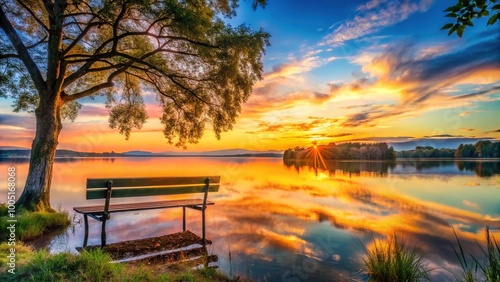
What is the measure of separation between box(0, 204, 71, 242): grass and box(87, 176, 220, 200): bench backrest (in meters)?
2.11

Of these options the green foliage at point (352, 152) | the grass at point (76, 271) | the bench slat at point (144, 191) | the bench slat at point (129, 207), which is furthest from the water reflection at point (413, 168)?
the grass at point (76, 271)

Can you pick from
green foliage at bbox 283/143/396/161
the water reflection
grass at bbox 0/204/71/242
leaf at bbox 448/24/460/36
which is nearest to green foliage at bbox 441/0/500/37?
leaf at bbox 448/24/460/36

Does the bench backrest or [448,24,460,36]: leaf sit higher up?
[448,24,460,36]: leaf

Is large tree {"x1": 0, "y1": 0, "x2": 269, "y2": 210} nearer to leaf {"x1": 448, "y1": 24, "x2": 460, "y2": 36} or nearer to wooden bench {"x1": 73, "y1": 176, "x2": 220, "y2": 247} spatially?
wooden bench {"x1": 73, "y1": 176, "x2": 220, "y2": 247}

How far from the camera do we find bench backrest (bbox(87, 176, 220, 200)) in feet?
19.2

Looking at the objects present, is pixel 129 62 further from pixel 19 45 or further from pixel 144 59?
pixel 19 45

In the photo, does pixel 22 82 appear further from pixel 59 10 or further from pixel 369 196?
pixel 369 196

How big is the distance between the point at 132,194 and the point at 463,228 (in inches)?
395

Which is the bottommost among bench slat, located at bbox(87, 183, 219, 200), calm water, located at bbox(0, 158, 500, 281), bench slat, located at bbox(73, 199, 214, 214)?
calm water, located at bbox(0, 158, 500, 281)

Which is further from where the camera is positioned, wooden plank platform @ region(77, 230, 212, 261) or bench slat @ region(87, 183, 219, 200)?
bench slat @ region(87, 183, 219, 200)

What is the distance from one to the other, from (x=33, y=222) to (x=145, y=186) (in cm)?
315

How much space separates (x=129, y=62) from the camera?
32.0 feet

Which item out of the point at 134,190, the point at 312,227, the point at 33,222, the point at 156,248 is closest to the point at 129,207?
the point at 134,190

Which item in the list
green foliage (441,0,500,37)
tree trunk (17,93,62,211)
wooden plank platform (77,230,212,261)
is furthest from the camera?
tree trunk (17,93,62,211)
